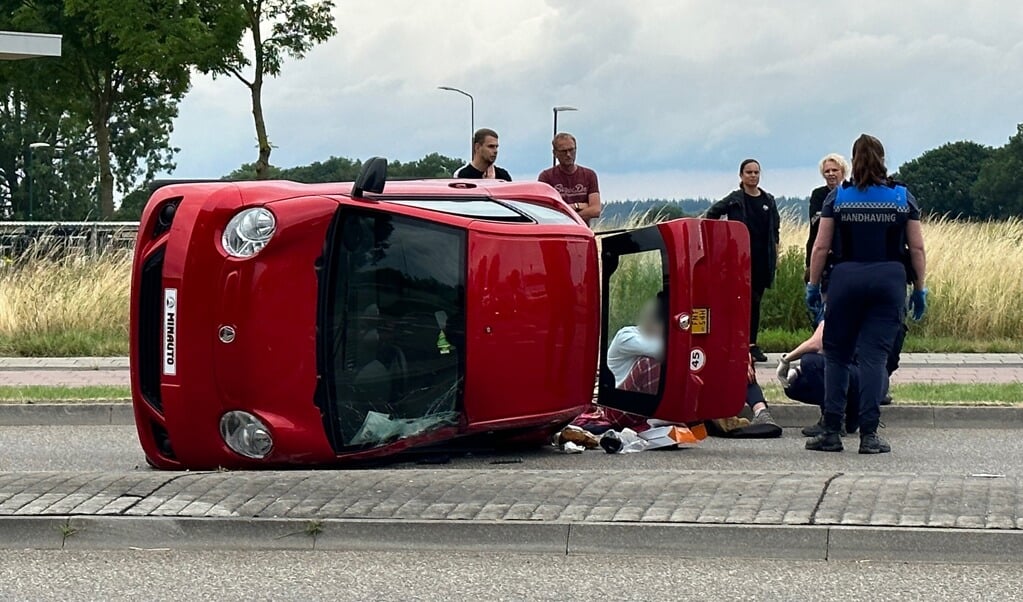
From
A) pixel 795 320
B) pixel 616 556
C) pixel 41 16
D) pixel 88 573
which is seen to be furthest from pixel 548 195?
pixel 41 16

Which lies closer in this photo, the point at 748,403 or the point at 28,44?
the point at 748,403

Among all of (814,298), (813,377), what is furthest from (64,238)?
(813,377)

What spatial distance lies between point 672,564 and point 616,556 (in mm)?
237

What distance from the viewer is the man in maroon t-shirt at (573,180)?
11641mm

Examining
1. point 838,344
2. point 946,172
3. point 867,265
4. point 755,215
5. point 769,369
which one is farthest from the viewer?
point 946,172

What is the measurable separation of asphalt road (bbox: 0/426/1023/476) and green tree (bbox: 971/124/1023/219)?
1841 inches

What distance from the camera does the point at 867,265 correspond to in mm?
8633

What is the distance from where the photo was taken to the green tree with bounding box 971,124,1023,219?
56.4m

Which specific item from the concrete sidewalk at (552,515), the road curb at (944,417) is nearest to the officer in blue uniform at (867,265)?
the road curb at (944,417)

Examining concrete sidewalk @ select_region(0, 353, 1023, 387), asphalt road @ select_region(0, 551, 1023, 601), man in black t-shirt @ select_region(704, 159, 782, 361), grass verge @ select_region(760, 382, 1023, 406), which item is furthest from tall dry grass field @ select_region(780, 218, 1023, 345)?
asphalt road @ select_region(0, 551, 1023, 601)

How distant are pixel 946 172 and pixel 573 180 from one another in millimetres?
56655

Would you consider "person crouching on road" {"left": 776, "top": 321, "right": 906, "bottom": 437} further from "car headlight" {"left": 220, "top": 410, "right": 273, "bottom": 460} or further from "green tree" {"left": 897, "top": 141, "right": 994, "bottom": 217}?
"green tree" {"left": 897, "top": 141, "right": 994, "bottom": 217}

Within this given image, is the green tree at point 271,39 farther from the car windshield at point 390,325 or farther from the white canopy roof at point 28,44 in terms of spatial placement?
the car windshield at point 390,325

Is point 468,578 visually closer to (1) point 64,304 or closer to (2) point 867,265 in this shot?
(2) point 867,265
